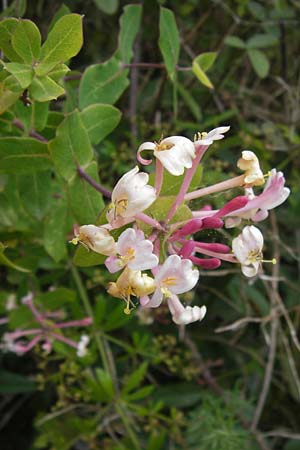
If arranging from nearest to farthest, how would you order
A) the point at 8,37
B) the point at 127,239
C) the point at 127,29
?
1. the point at 127,239
2. the point at 8,37
3. the point at 127,29

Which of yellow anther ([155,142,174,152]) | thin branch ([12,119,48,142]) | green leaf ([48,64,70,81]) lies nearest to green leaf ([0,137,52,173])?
thin branch ([12,119,48,142])

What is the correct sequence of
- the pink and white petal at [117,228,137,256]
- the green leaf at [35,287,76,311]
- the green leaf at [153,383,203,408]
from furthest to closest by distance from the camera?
the green leaf at [153,383,203,408]
the green leaf at [35,287,76,311]
the pink and white petal at [117,228,137,256]

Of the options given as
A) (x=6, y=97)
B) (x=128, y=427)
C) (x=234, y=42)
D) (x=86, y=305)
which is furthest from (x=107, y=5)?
(x=128, y=427)

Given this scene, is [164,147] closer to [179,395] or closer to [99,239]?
[99,239]

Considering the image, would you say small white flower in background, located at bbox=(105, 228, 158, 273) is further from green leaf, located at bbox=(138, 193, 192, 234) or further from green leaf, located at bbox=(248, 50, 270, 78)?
green leaf, located at bbox=(248, 50, 270, 78)

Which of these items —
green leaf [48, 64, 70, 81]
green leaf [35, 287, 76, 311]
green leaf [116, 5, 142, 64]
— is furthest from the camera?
green leaf [35, 287, 76, 311]

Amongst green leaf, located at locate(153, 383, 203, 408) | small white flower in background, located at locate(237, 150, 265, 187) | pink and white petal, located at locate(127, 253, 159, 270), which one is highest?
small white flower in background, located at locate(237, 150, 265, 187)
